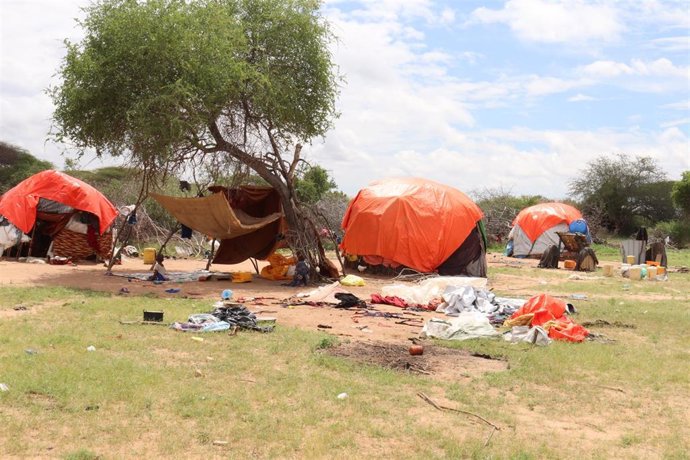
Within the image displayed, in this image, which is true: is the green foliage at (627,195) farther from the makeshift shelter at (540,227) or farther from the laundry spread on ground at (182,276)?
the laundry spread on ground at (182,276)

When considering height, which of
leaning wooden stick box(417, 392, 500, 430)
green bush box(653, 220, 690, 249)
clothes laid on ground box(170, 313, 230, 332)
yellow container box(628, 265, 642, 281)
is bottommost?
leaning wooden stick box(417, 392, 500, 430)

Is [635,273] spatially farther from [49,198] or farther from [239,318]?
[49,198]

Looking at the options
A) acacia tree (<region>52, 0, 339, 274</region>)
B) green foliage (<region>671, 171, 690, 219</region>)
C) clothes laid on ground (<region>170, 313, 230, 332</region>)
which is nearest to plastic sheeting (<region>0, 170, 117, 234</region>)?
acacia tree (<region>52, 0, 339, 274</region>)

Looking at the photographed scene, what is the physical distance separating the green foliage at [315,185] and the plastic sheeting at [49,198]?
1118 cm

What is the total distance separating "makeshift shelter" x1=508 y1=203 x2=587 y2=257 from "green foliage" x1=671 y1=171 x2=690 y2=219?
10475 mm

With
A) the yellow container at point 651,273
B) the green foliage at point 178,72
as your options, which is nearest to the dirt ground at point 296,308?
the green foliage at point 178,72

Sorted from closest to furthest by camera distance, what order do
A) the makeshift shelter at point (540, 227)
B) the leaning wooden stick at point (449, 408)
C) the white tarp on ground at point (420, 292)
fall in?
the leaning wooden stick at point (449, 408)
the white tarp on ground at point (420, 292)
the makeshift shelter at point (540, 227)

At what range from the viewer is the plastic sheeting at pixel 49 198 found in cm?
1748

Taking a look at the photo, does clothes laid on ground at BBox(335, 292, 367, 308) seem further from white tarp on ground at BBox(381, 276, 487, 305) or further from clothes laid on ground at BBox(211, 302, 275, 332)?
clothes laid on ground at BBox(211, 302, 275, 332)

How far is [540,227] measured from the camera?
25266 mm

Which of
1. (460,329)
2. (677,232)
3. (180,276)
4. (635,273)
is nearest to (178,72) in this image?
(180,276)

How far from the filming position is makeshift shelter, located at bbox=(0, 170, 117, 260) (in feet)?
57.5

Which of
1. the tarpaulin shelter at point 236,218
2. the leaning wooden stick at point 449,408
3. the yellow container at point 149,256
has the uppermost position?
the tarpaulin shelter at point 236,218

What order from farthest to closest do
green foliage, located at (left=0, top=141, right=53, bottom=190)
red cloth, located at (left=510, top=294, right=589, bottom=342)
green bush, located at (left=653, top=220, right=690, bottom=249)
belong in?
green bush, located at (left=653, top=220, right=690, bottom=249) → green foliage, located at (left=0, top=141, right=53, bottom=190) → red cloth, located at (left=510, top=294, right=589, bottom=342)
